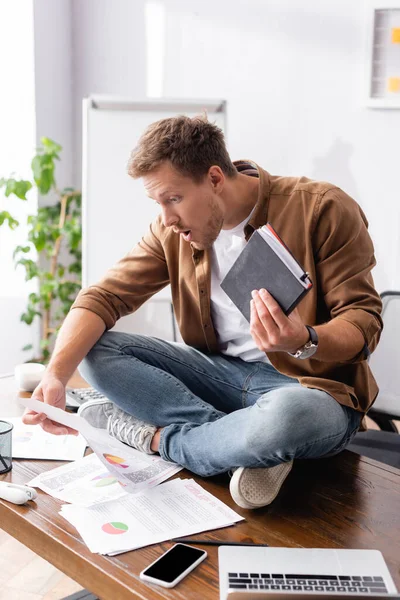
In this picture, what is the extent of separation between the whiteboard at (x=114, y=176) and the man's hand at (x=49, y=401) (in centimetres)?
123

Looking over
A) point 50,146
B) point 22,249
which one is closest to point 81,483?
point 22,249

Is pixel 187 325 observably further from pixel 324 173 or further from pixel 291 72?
pixel 291 72

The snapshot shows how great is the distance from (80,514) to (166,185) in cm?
71

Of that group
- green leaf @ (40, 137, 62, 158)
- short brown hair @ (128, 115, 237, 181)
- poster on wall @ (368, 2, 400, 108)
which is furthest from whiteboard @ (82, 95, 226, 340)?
short brown hair @ (128, 115, 237, 181)

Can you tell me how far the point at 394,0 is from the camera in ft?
8.96

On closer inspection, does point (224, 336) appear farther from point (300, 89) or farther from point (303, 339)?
point (300, 89)

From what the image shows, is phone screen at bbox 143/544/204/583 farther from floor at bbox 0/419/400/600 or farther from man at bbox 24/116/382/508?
floor at bbox 0/419/400/600

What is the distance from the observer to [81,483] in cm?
148

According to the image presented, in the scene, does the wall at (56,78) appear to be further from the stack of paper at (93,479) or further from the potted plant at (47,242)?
the stack of paper at (93,479)

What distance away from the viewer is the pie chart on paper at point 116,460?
1.45 metres

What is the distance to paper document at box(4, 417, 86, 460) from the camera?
5.27 feet

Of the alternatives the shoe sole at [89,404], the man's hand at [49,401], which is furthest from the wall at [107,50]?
the man's hand at [49,401]

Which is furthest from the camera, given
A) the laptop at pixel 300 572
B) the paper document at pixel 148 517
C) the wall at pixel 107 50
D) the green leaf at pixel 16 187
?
the wall at pixel 107 50

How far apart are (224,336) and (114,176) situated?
120cm
